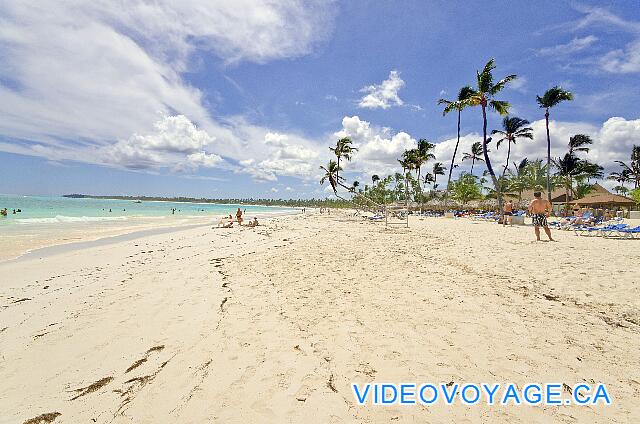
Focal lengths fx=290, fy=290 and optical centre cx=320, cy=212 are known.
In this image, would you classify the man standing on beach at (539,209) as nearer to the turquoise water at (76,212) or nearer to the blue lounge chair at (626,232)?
the blue lounge chair at (626,232)

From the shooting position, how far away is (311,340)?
3.53m

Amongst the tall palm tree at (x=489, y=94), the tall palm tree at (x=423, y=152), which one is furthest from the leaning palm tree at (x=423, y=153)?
the tall palm tree at (x=489, y=94)

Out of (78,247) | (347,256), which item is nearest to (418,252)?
(347,256)

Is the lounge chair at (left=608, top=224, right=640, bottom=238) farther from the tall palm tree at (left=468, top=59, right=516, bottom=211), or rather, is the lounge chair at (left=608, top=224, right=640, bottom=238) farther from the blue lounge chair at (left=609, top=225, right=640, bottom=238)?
the tall palm tree at (left=468, top=59, right=516, bottom=211)

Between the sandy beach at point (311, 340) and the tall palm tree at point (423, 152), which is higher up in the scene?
the tall palm tree at point (423, 152)

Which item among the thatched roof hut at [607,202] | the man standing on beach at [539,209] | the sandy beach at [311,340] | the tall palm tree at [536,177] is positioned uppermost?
the tall palm tree at [536,177]

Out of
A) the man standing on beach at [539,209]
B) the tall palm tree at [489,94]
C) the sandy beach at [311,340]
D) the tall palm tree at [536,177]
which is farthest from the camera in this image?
the tall palm tree at [536,177]

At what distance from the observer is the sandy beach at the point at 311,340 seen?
8.13ft

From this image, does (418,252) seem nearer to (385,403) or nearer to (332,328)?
(332,328)

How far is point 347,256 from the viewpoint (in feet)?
28.2

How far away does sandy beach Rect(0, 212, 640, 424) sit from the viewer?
248cm

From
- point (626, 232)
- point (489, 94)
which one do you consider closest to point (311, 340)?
point (626, 232)

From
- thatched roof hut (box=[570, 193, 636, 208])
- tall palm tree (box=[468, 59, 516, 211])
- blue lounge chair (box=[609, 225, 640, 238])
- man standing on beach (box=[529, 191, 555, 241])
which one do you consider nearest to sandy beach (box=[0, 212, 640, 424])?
man standing on beach (box=[529, 191, 555, 241])

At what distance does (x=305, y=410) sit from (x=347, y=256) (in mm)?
6288
